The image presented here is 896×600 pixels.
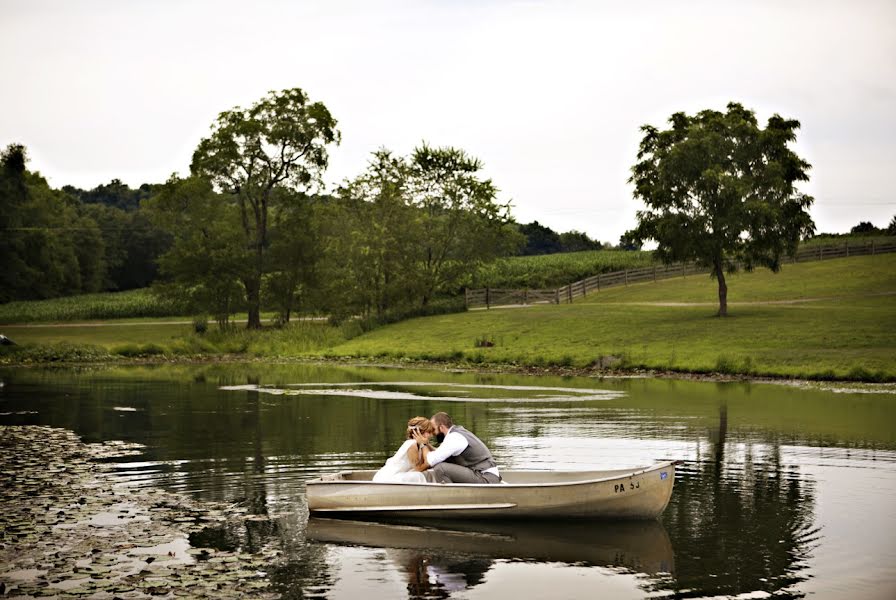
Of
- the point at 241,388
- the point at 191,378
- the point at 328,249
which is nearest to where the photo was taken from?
the point at 241,388

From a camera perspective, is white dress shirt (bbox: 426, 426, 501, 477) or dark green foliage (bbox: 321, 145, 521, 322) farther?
dark green foliage (bbox: 321, 145, 521, 322)

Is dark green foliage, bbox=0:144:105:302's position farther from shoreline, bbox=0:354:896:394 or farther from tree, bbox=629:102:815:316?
tree, bbox=629:102:815:316

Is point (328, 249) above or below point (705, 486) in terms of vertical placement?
above

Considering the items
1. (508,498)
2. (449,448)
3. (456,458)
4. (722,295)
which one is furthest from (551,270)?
(508,498)

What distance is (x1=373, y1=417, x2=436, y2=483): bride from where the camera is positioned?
17562 millimetres

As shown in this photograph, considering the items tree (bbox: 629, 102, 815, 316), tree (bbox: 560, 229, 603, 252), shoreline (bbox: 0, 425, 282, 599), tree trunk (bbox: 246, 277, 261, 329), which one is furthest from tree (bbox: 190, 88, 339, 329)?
tree (bbox: 560, 229, 603, 252)

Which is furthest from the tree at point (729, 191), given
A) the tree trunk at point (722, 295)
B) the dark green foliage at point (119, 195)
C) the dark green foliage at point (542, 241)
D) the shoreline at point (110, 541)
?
the dark green foliage at point (119, 195)

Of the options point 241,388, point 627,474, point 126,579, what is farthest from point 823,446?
point 241,388

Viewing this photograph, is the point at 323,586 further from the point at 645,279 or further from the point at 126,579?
the point at 645,279

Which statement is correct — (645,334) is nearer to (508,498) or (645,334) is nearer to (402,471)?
(402,471)

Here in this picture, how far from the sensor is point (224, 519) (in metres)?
17.2

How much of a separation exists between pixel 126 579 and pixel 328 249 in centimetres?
6602

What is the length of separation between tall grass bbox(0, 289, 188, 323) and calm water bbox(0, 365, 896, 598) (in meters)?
58.3

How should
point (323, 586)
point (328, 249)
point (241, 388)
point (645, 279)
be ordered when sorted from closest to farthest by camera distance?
point (323, 586) → point (241, 388) → point (328, 249) → point (645, 279)
